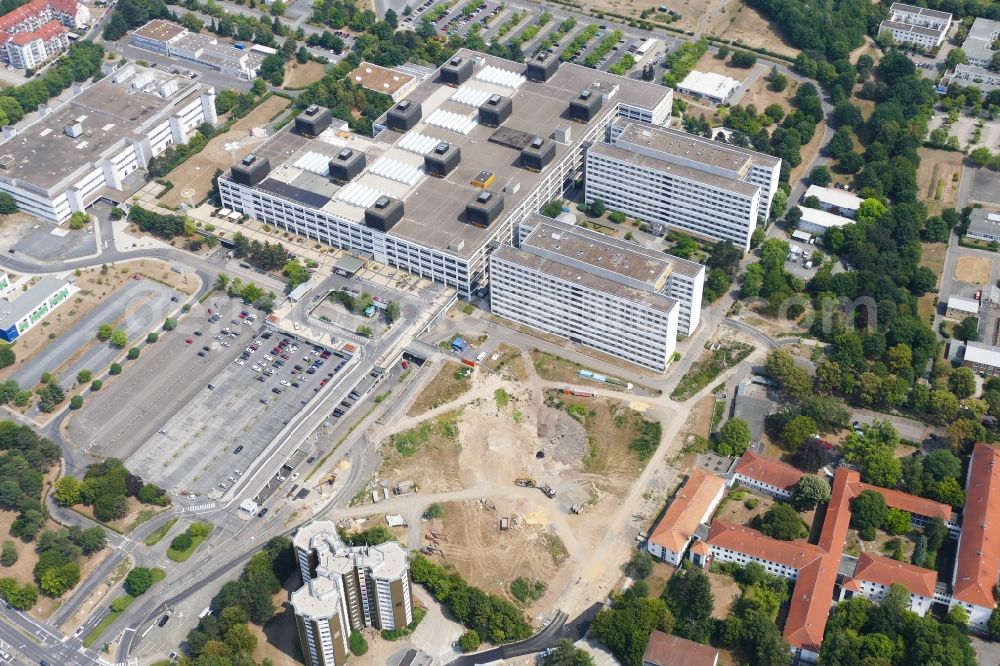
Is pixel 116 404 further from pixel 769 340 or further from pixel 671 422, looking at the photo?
pixel 769 340

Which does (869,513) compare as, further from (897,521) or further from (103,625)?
(103,625)

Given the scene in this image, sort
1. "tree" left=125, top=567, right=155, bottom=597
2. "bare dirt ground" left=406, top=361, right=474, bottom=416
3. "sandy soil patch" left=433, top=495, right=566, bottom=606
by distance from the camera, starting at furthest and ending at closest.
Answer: "bare dirt ground" left=406, top=361, right=474, bottom=416, "sandy soil patch" left=433, top=495, right=566, bottom=606, "tree" left=125, top=567, right=155, bottom=597

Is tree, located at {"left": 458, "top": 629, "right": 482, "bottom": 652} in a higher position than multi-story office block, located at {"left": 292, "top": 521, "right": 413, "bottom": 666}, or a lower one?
lower

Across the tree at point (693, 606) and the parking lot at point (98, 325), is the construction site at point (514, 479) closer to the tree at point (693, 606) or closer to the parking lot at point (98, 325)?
the tree at point (693, 606)

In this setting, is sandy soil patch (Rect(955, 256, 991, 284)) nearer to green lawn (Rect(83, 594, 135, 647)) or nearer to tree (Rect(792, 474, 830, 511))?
tree (Rect(792, 474, 830, 511))

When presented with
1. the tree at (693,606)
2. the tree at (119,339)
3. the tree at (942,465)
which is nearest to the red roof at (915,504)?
the tree at (942,465)

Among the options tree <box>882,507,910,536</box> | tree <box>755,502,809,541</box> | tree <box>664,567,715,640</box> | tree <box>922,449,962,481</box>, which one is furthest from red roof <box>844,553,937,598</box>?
tree <box>664,567,715,640</box>
